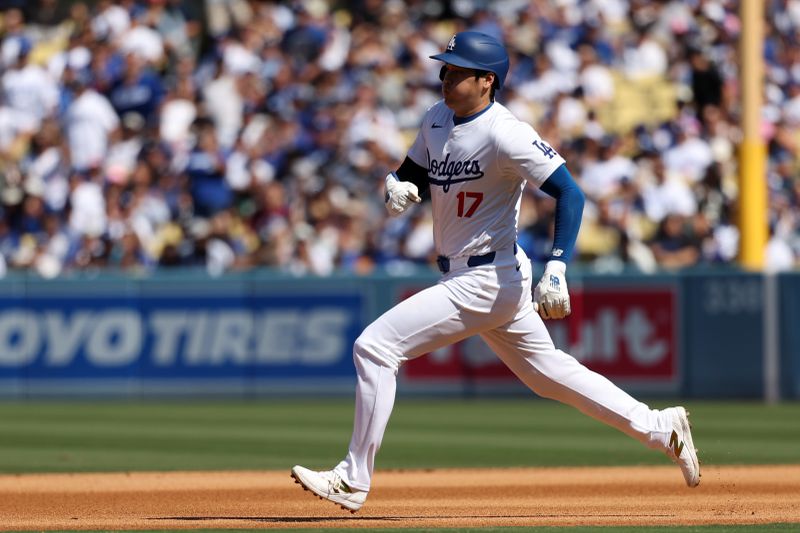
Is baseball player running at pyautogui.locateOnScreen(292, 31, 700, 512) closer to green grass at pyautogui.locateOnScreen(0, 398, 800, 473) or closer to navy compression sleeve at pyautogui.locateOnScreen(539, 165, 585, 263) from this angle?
navy compression sleeve at pyautogui.locateOnScreen(539, 165, 585, 263)

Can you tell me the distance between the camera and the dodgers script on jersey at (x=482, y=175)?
6.33 meters

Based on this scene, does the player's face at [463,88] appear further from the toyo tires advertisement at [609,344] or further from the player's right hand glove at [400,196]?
the toyo tires advertisement at [609,344]

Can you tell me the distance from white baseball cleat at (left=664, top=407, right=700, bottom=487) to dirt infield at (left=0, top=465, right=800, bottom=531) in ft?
0.64

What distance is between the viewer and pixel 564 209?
20.8 ft

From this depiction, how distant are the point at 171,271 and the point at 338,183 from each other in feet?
7.27

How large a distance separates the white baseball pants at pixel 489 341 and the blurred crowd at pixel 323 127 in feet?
29.6

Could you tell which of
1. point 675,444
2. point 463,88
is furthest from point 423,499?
point 463,88

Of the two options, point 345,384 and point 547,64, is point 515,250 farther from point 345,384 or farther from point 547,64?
point 547,64

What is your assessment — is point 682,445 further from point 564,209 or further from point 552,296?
point 564,209

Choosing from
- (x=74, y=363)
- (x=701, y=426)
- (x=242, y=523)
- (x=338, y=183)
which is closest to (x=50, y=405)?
(x=74, y=363)

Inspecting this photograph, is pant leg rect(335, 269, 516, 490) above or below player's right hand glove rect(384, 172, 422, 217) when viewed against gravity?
Answer: below

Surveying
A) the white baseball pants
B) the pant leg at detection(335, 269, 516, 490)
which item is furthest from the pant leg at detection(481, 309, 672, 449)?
the pant leg at detection(335, 269, 516, 490)

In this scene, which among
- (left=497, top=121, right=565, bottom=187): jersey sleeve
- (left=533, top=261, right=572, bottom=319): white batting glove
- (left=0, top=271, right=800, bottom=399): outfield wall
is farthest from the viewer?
(left=0, top=271, right=800, bottom=399): outfield wall

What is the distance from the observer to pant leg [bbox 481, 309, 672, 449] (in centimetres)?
658
